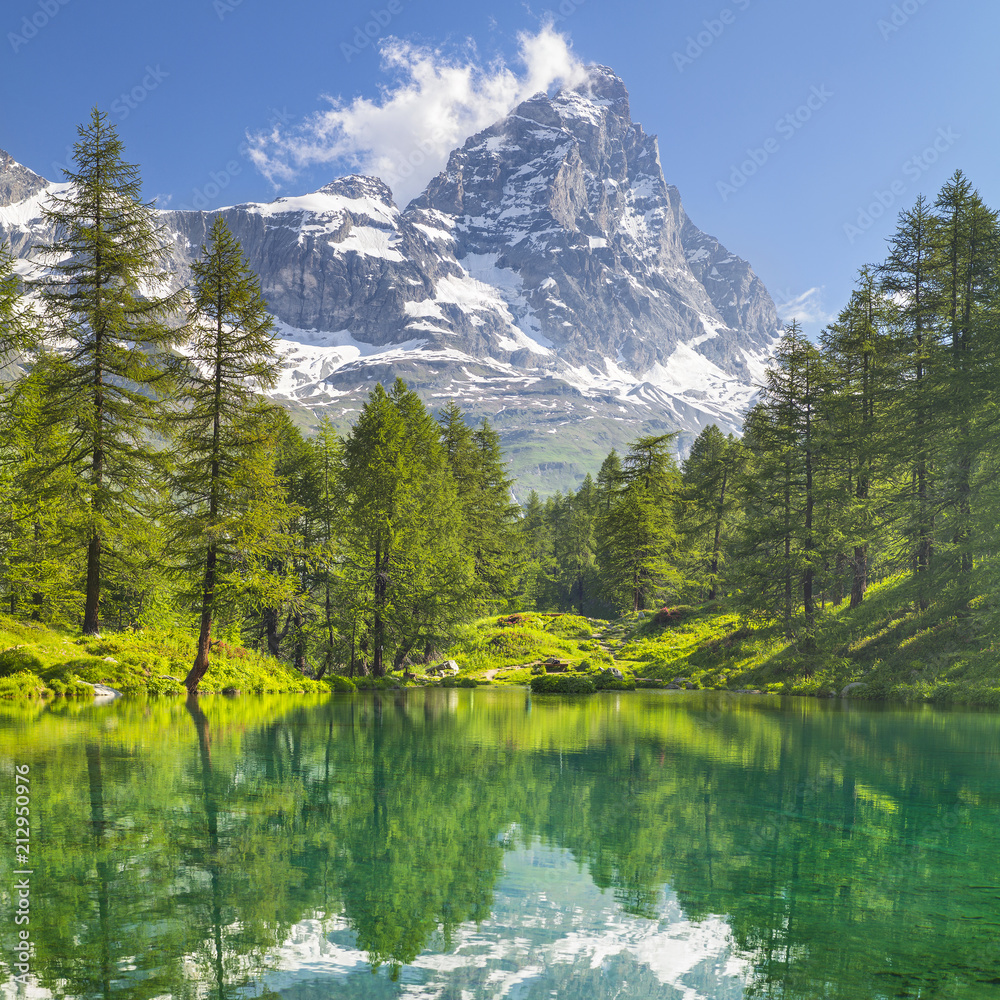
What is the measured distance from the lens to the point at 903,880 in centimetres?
568

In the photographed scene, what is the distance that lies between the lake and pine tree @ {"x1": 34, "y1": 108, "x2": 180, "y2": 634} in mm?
12640

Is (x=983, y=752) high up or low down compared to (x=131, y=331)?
down

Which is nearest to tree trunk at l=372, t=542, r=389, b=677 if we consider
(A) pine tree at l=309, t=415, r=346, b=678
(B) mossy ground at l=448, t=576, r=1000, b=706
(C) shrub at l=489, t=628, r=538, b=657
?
(A) pine tree at l=309, t=415, r=346, b=678

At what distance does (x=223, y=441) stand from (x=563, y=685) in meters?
16.0

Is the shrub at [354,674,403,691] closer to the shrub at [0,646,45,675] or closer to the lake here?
the shrub at [0,646,45,675]

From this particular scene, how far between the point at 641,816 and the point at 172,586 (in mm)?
26449

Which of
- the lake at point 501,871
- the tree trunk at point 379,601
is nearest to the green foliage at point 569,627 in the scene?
the tree trunk at point 379,601

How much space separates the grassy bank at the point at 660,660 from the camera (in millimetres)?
20922

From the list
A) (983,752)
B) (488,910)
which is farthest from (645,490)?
(488,910)

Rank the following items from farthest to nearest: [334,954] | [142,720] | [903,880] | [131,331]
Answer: [131,331] → [142,720] → [903,880] → [334,954]

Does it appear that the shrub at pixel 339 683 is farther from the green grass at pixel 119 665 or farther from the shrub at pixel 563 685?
the shrub at pixel 563 685

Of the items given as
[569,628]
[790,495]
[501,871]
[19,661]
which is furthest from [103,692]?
[569,628]

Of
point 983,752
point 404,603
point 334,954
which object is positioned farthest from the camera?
point 404,603

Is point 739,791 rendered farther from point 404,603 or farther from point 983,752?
point 404,603
